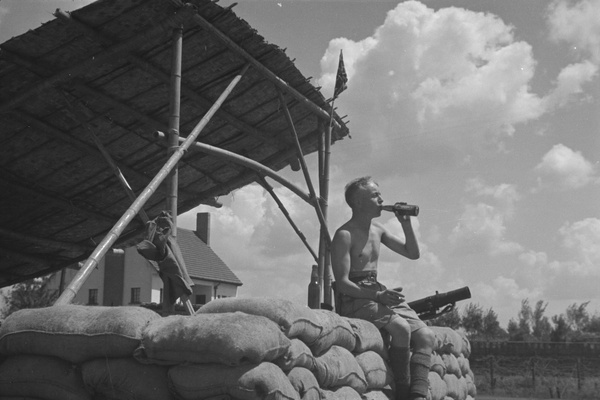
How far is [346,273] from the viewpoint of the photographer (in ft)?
16.2

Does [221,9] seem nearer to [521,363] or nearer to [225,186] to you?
[225,186]

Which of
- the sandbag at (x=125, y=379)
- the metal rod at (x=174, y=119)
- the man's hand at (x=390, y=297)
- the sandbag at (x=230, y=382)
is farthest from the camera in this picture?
the metal rod at (x=174, y=119)

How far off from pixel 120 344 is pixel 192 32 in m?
5.38

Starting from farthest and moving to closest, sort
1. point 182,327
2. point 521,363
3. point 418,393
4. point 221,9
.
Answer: point 521,363
point 221,9
point 418,393
point 182,327

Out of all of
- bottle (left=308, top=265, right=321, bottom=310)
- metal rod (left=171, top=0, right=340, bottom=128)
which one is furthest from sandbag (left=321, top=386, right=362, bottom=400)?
bottle (left=308, top=265, right=321, bottom=310)

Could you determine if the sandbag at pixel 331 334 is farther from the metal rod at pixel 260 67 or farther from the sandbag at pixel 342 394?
the metal rod at pixel 260 67

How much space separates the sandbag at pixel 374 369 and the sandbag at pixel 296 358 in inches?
31.5

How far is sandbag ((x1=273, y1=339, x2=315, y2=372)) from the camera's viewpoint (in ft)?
11.1

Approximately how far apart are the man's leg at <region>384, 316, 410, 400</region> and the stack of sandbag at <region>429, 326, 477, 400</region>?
0.71 metres

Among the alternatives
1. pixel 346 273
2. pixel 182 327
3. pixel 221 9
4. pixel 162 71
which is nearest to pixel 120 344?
pixel 182 327

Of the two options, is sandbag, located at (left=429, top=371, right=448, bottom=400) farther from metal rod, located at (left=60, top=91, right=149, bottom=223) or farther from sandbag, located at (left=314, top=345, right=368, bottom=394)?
metal rod, located at (left=60, top=91, right=149, bottom=223)

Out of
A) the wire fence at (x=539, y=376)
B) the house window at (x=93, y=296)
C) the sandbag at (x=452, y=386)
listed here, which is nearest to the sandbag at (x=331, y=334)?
the sandbag at (x=452, y=386)

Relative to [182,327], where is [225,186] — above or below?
above

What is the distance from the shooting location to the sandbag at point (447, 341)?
20.5 feet
